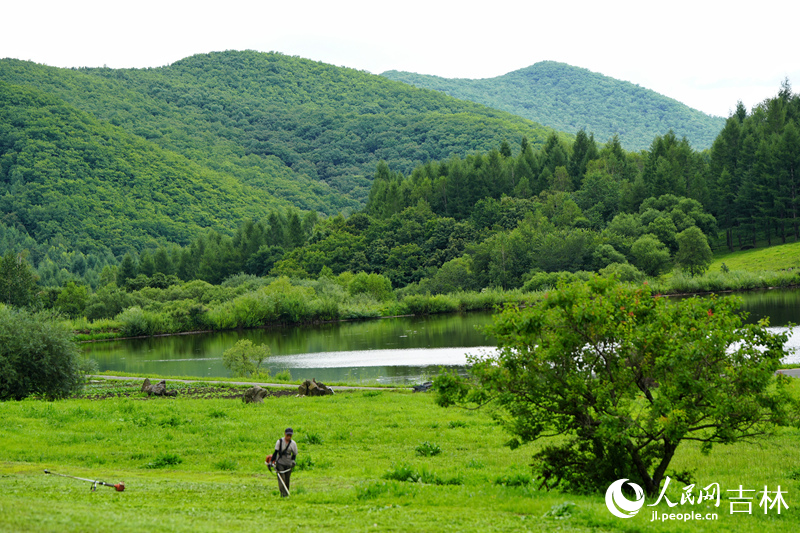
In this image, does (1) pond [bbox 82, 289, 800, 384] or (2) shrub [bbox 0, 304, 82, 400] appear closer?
(2) shrub [bbox 0, 304, 82, 400]

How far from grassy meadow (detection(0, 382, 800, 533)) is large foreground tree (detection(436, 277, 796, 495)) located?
3.58 feet

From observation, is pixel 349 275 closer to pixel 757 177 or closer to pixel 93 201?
pixel 757 177

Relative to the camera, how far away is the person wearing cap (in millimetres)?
14062

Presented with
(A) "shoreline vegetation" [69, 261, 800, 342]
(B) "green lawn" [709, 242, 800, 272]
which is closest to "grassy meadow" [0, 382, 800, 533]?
(A) "shoreline vegetation" [69, 261, 800, 342]

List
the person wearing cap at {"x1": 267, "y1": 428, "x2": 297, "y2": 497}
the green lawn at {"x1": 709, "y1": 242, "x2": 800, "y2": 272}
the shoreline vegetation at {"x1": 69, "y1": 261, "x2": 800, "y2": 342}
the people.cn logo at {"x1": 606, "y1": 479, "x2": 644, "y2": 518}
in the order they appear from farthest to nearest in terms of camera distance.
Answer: the green lawn at {"x1": 709, "y1": 242, "x2": 800, "y2": 272}, the shoreline vegetation at {"x1": 69, "y1": 261, "x2": 800, "y2": 342}, the person wearing cap at {"x1": 267, "y1": 428, "x2": 297, "y2": 497}, the people.cn logo at {"x1": 606, "y1": 479, "x2": 644, "y2": 518}

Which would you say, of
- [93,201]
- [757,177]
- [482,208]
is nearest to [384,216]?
[482,208]

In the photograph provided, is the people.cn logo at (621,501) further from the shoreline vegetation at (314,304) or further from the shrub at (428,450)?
the shoreline vegetation at (314,304)

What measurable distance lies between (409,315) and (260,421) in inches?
3302

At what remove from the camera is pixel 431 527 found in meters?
11.0

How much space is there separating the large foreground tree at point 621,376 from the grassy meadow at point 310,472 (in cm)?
109

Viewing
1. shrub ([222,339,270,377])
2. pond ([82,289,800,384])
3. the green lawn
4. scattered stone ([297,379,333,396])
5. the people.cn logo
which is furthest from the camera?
the green lawn

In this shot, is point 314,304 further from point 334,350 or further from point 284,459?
point 284,459

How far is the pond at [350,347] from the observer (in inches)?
2106

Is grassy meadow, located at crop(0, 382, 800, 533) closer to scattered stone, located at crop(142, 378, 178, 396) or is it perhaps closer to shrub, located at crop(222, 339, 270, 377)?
scattered stone, located at crop(142, 378, 178, 396)
